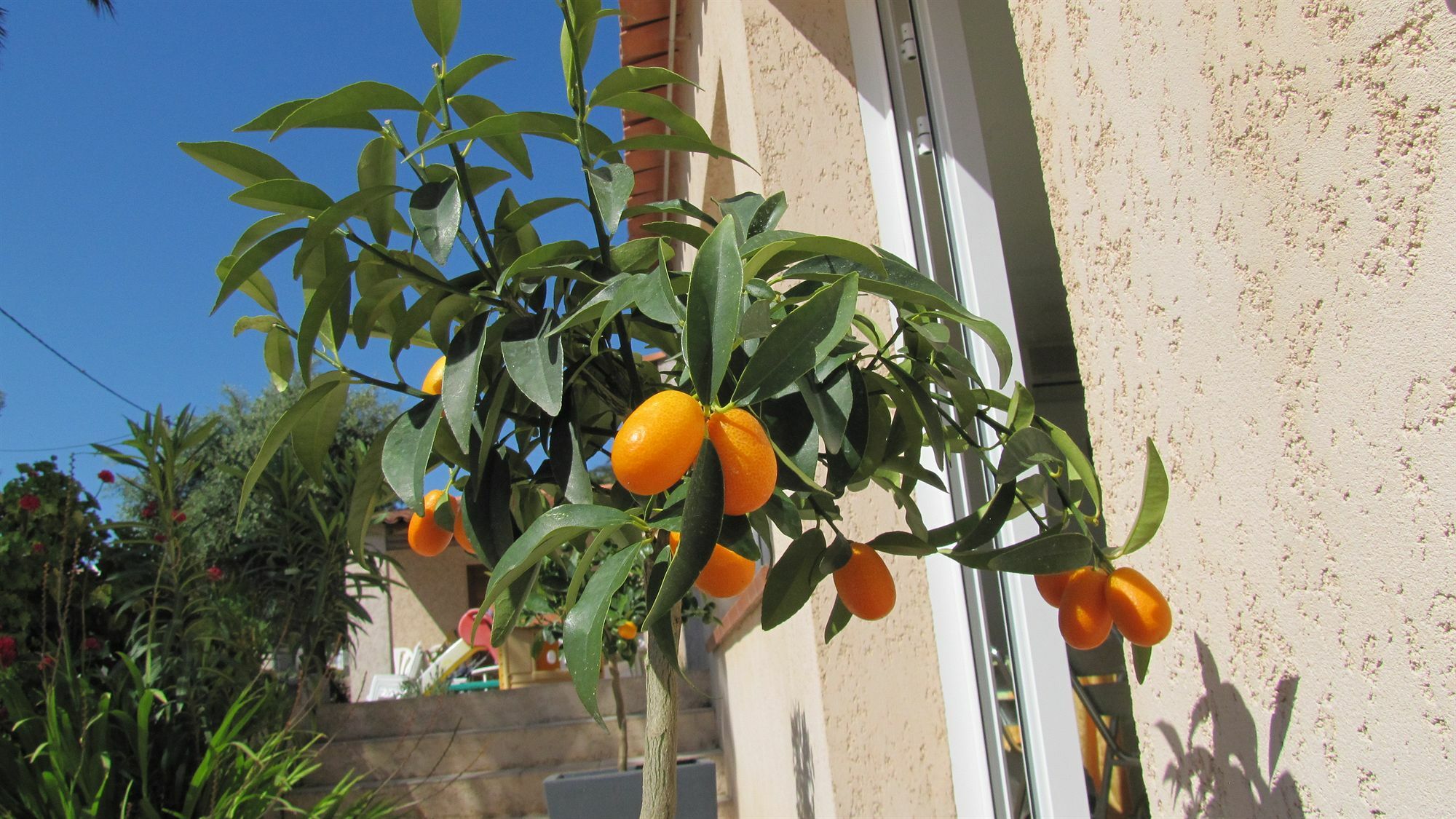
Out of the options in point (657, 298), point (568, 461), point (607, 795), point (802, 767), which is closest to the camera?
point (657, 298)

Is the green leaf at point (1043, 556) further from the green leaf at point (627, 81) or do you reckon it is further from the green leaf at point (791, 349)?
the green leaf at point (627, 81)

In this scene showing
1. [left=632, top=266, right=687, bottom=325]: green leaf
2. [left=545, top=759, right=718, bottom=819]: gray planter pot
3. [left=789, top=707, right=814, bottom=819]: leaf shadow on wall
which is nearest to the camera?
[left=632, top=266, right=687, bottom=325]: green leaf

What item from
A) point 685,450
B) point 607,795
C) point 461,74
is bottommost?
point 607,795

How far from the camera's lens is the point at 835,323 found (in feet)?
1.81

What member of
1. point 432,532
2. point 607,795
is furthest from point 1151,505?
point 607,795

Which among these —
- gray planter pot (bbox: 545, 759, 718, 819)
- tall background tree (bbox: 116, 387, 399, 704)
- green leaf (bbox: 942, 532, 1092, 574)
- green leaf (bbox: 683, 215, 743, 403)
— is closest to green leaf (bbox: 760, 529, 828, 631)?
green leaf (bbox: 942, 532, 1092, 574)

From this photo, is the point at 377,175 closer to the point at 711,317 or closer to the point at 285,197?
the point at 285,197

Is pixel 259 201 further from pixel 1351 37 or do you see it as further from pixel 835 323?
pixel 1351 37

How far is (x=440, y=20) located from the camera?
0.81m

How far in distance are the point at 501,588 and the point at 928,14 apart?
1799 mm

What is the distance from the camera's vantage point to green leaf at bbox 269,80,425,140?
72 cm

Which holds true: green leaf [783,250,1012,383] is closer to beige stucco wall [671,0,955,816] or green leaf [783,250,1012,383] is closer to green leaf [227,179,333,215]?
green leaf [227,179,333,215]

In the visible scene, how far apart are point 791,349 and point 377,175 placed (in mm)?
490

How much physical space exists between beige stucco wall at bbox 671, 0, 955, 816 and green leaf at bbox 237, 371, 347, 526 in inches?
50.2
